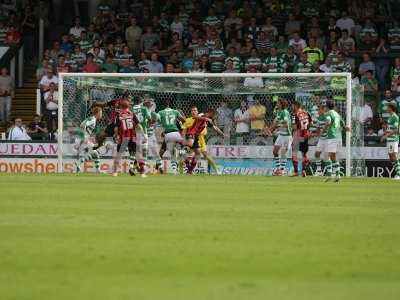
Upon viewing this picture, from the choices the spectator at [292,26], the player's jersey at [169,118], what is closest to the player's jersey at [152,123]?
the player's jersey at [169,118]

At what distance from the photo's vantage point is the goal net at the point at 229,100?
33.0m

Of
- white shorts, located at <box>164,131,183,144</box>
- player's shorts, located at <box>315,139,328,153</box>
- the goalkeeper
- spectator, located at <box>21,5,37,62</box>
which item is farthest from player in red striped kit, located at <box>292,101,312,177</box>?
spectator, located at <box>21,5,37,62</box>

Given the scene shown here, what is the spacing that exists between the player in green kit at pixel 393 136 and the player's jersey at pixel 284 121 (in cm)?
295

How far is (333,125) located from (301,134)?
2.29 meters

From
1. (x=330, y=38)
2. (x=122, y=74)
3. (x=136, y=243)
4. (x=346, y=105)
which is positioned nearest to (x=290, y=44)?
(x=330, y=38)

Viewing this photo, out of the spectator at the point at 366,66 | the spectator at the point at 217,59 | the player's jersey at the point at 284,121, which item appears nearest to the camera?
the player's jersey at the point at 284,121

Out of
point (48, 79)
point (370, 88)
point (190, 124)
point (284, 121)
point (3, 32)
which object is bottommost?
point (190, 124)

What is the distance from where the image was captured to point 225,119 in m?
33.7

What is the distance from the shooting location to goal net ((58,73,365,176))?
33031 mm

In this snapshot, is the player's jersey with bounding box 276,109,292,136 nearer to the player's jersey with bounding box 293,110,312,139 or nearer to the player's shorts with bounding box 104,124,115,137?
the player's jersey with bounding box 293,110,312,139

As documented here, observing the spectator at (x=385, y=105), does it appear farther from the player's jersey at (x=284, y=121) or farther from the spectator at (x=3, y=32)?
the spectator at (x=3, y=32)

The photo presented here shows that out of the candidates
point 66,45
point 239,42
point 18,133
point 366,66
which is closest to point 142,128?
point 18,133

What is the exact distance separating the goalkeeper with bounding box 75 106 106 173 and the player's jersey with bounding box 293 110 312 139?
5.65m

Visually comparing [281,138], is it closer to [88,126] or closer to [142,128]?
[142,128]
